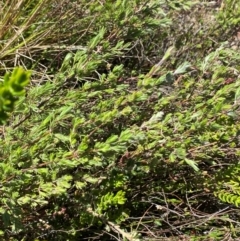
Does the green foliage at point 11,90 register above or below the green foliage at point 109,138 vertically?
above

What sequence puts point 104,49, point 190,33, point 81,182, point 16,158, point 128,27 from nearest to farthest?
point 16,158
point 81,182
point 104,49
point 128,27
point 190,33

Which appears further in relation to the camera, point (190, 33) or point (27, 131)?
point (190, 33)

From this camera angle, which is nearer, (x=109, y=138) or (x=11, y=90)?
(x=11, y=90)

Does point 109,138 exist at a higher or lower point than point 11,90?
lower

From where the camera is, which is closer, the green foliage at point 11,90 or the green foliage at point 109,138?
the green foliage at point 11,90

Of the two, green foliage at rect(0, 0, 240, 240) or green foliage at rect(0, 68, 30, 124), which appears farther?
green foliage at rect(0, 0, 240, 240)

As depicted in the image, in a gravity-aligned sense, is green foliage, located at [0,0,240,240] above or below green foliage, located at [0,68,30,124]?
below

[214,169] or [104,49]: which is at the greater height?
[104,49]

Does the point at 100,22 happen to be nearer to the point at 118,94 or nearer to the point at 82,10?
the point at 82,10

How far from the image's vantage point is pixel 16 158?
1.51 m

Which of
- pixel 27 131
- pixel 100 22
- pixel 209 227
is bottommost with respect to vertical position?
pixel 209 227

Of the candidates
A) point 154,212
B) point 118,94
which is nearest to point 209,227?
point 154,212

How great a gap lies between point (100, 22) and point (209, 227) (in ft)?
3.49

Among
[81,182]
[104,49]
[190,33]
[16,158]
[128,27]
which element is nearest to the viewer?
[16,158]
